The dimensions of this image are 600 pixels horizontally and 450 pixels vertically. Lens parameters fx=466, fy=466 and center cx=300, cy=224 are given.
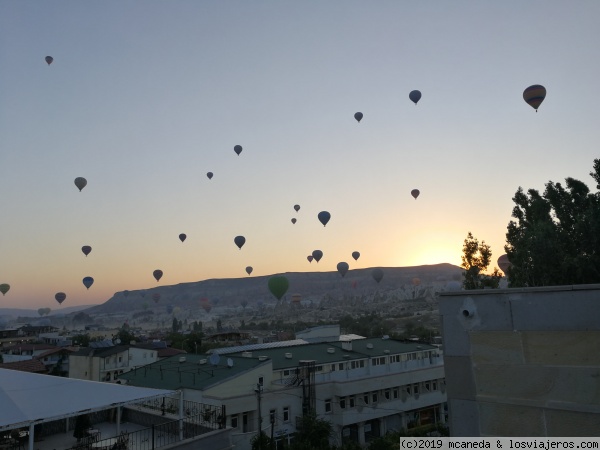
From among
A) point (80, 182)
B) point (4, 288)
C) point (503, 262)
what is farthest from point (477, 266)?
point (4, 288)

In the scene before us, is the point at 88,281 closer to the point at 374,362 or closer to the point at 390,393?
the point at 374,362

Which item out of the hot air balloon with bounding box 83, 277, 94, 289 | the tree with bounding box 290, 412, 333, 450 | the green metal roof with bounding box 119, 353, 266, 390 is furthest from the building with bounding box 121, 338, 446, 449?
the hot air balloon with bounding box 83, 277, 94, 289

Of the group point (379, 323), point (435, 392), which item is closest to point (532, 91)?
point (435, 392)

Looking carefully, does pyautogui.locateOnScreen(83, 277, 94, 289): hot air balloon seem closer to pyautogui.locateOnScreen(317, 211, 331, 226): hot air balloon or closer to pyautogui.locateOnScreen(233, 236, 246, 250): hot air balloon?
pyautogui.locateOnScreen(233, 236, 246, 250): hot air balloon

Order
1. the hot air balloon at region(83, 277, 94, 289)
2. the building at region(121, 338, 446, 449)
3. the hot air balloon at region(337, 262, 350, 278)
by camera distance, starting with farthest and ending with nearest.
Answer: the hot air balloon at region(337, 262, 350, 278) → the hot air balloon at region(83, 277, 94, 289) → the building at region(121, 338, 446, 449)

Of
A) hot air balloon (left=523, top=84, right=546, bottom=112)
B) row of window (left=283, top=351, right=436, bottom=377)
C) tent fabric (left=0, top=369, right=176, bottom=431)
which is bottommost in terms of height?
row of window (left=283, top=351, right=436, bottom=377)
